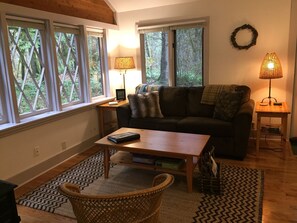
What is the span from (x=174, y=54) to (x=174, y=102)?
95 centimetres

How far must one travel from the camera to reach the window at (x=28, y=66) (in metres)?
2.90

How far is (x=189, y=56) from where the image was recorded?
435cm

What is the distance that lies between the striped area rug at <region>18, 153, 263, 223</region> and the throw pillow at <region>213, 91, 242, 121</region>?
0.67 m

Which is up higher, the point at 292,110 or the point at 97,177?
the point at 292,110

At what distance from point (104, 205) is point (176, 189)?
152 centimetres

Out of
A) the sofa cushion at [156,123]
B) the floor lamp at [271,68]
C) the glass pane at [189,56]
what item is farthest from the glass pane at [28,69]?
the floor lamp at [271,68]

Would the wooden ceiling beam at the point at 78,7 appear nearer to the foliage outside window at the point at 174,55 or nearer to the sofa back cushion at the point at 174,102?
the foliage outside window at the point at 174,55

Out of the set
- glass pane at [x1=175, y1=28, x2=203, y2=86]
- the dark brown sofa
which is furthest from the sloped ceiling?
the dark brown sofa

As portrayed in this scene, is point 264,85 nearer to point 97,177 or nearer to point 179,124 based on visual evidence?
point 179,124

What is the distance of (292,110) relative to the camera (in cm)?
378

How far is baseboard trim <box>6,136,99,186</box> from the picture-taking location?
2814 millimetres

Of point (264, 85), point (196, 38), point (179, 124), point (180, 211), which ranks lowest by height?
point (180, 211)

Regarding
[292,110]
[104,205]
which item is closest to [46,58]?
[104,205]

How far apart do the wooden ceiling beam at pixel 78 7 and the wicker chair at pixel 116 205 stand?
95.2 inches
